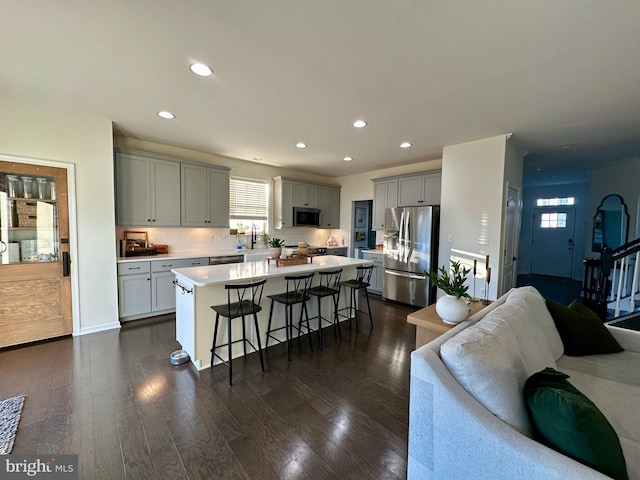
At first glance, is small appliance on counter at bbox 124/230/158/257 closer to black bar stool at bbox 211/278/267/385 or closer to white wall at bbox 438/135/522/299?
black bar stool at bbox 211/278/267/385

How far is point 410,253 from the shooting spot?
4793 millimetres

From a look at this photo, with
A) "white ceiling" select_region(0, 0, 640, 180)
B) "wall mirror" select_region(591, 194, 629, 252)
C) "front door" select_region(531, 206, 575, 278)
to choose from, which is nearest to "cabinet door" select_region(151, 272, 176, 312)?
"white ceiling" select_region(0, 0, 640, 180)

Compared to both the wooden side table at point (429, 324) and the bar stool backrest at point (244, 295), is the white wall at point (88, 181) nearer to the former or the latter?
the bar stool backrest at point (244, 295)

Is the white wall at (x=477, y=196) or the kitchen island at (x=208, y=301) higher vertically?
the white wall at (x=477, y=196)

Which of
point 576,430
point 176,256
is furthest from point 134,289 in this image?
point 576,430

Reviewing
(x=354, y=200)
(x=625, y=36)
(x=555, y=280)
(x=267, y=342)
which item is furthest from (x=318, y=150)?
(x=555, y=280)

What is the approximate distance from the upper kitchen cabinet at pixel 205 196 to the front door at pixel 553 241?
8.81m

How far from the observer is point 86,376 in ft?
8.17

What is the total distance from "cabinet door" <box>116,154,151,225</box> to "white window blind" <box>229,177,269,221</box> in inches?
59.4

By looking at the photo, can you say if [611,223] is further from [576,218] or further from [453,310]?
[453,310]

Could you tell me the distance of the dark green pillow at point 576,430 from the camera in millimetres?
912

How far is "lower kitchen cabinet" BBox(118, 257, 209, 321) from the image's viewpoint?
12.3 feet

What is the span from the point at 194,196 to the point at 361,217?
3.92 m

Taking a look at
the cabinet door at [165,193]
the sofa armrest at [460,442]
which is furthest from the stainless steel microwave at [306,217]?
the sofa armrest at [460,442]
